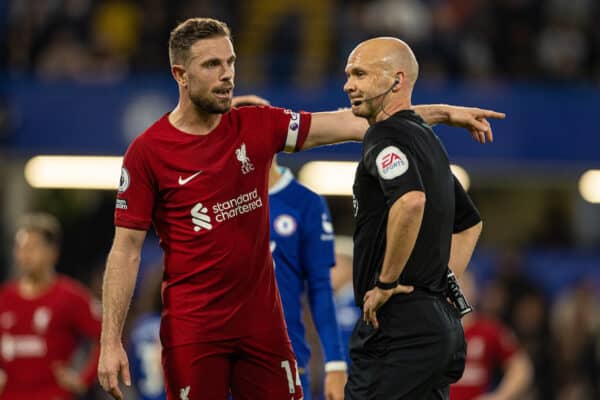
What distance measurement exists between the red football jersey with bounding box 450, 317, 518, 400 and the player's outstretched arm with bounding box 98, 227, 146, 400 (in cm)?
473

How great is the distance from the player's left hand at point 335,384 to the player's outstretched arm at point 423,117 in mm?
1348

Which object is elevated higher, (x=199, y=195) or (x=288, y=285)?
(x=199, y=195)

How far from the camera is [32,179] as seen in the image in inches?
659

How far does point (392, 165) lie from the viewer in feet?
16.9

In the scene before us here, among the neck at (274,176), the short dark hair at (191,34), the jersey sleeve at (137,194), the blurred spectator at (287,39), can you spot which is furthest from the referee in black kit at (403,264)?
the blurred spectator at (287,39)

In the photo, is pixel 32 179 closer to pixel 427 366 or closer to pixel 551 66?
pixel 551 66

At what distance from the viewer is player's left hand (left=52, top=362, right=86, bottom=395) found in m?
8.95

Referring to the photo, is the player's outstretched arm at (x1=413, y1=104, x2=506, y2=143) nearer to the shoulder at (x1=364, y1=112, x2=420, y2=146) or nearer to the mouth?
the shoulder at (x1=364, y1=112, x2=420, y2=146)

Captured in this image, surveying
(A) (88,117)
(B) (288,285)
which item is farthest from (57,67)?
(B) (288,285)

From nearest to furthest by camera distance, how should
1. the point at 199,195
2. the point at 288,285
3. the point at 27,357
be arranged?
the point at 199,195, the point at 288,285, the point at 27,357

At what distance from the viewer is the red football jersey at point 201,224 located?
18.2 feet

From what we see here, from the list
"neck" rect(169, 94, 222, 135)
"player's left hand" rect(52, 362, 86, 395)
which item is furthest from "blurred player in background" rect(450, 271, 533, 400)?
"neck" rect(169, 94, 222, 135)

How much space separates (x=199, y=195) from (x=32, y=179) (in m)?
11.6

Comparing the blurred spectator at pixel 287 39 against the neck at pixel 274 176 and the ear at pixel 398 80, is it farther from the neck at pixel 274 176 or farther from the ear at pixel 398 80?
the ear at pixel 398 80
